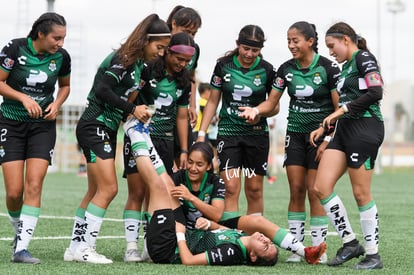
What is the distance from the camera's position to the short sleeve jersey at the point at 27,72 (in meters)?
8.12

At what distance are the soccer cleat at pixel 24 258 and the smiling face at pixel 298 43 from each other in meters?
2.89

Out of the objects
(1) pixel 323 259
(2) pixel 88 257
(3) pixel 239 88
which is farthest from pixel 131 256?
(3) pixel 239 88

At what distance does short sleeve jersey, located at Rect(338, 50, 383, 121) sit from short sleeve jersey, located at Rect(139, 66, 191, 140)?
155 centimetres

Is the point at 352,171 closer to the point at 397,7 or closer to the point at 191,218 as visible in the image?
the point at 191,218

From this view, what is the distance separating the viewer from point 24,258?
25.7 ft

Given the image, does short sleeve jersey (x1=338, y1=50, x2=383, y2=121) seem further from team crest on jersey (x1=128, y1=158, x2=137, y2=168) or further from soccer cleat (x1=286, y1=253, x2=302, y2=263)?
team crest on jersey (x1=128, y1=158, x2=137, y2=168)

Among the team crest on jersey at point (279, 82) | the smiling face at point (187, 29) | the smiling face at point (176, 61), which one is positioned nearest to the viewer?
the smiling face at point (176, 61)

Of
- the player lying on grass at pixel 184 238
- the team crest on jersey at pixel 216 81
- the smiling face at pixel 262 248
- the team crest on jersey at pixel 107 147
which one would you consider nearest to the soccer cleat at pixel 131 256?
the player lying on grass at pixel 184 238

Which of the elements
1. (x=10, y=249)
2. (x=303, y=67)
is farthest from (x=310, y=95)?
(x=10, y=249)

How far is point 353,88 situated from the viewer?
8062 mm

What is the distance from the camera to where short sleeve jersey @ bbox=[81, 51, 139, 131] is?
802cm

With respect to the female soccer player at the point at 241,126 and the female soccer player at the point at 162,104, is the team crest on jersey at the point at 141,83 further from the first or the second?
the female soccer player at the point at 241,126

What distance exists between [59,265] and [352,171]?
254 centimetres

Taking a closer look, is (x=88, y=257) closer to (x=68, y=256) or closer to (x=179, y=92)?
(x=68, y=256)
